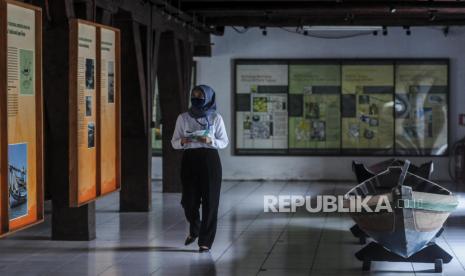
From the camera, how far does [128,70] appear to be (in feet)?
44.7

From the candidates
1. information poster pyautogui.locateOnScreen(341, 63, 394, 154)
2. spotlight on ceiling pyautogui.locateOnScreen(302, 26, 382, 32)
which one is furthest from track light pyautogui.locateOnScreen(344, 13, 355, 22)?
information poster pyautogui.locateOnScreen(341, 63, 394, 154)

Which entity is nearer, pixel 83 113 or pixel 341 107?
pixel 83 113

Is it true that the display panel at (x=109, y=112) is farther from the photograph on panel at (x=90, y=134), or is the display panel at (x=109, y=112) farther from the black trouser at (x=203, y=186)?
the black trouser at (x=203, y=186)

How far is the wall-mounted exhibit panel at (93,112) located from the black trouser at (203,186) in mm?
1108

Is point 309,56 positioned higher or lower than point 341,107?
higher

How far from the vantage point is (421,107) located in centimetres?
2009

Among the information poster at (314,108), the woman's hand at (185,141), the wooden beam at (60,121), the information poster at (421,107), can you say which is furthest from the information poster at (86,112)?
the information poster at (421,107)

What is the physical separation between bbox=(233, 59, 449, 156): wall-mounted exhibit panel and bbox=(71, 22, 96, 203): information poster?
32.4ft

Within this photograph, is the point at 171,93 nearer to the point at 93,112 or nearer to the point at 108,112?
the point at 108,112

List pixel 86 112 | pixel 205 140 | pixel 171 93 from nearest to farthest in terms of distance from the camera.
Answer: pixel 205 140, pixel 86 112, pixel 171 93

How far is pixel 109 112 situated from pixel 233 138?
30.5 ft

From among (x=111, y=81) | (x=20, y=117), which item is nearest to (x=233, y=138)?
(x=111, y=81)

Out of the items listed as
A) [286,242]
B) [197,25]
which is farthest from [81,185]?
[197,25]

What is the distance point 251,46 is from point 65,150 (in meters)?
10.0
